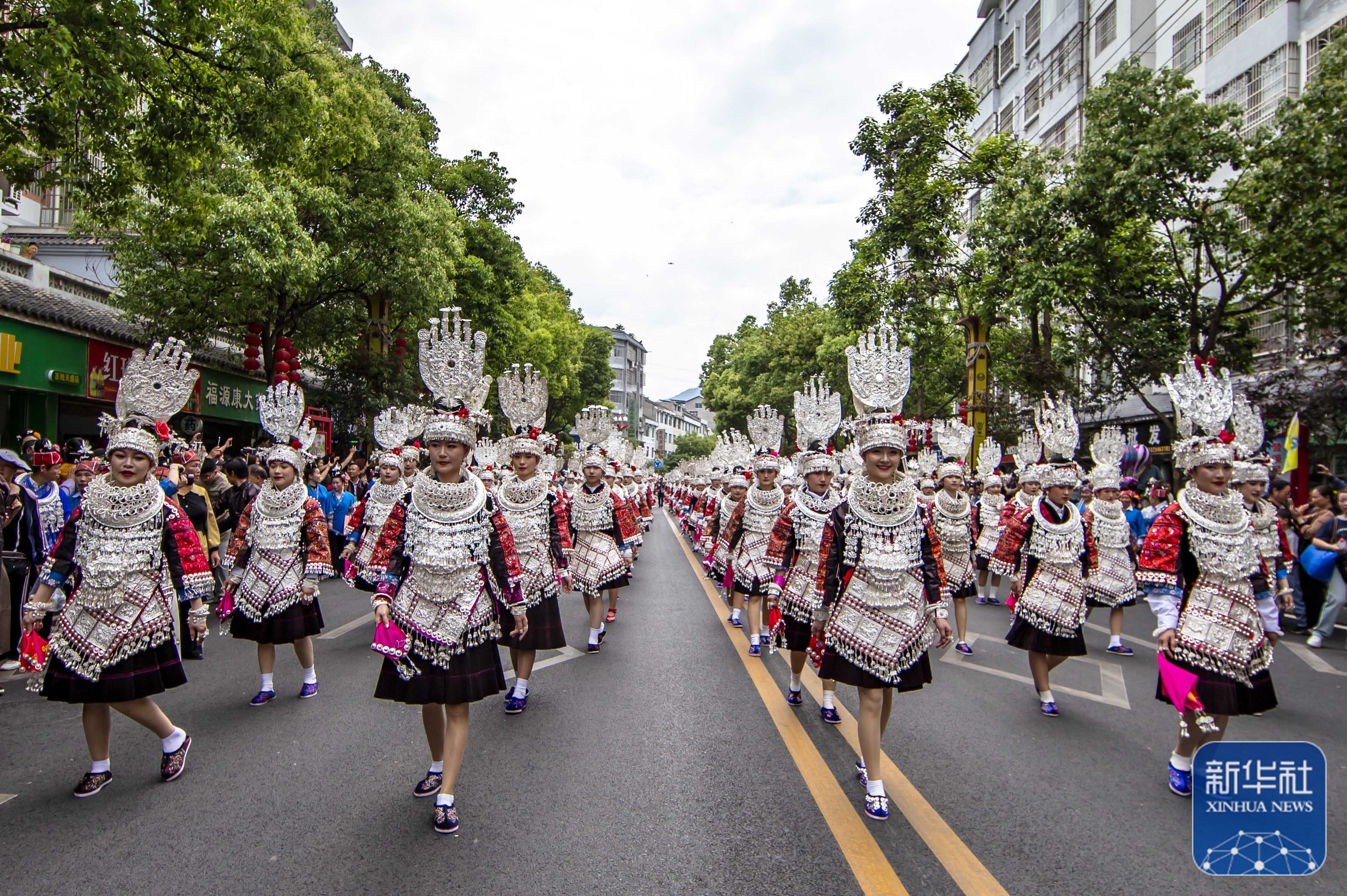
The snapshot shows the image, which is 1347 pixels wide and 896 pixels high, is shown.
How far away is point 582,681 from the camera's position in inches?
279

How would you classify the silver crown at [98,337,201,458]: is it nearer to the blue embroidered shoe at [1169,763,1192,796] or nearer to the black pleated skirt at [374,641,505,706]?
the black pleated skirt at [374,641,505,706]

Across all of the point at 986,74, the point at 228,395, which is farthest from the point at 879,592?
the point at 986,74

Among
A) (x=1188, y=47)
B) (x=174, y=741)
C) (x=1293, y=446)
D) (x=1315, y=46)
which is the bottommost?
(x=174, y=741)

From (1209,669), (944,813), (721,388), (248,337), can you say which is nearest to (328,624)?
(944,813)

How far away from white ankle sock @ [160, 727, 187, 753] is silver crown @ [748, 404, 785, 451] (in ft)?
25.7

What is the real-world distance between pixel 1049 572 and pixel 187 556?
6.04 metres

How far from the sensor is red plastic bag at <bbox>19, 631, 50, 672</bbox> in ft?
15.5

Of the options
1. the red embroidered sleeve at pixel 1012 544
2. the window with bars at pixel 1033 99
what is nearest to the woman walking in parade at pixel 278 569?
the red embroidered sleeve at pixel 1012 544

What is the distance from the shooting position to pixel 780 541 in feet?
19.2

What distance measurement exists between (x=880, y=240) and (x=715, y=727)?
2141 cm

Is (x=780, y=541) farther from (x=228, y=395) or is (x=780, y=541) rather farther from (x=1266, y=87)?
(x=1266, y=87)

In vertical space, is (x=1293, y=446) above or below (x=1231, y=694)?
above

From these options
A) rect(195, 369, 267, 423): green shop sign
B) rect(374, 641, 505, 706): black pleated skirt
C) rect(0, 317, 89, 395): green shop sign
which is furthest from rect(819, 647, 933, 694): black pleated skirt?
rect(195, 369, 267, 423): green shop sign

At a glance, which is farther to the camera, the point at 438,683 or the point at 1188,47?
the point at 1188,47
